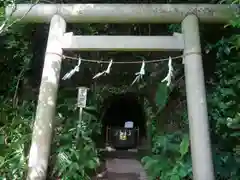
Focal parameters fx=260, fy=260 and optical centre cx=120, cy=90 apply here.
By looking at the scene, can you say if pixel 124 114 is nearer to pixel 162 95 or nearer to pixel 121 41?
pixel 162 95

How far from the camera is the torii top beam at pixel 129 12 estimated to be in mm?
4531

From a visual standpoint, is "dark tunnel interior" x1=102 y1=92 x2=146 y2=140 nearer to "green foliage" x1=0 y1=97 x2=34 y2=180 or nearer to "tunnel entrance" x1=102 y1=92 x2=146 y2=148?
"tunnel entrance" x1=102 y1=92 x2=146 y2=148

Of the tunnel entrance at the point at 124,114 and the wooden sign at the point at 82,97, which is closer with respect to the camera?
the wooden sign at the point at 82,97

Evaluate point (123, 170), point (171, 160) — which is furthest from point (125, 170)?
point (171, 160)

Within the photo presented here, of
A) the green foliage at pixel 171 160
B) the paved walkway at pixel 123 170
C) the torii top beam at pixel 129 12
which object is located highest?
the torii top beam at pixel 129 12

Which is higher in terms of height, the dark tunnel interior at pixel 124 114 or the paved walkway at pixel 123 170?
the dark tunnel interior at pixel 124 114

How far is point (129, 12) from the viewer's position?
4559 millimetres

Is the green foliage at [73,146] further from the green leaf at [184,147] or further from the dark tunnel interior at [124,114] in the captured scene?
the dark tunnel interior at [124,114]

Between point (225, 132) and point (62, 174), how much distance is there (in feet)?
9.75

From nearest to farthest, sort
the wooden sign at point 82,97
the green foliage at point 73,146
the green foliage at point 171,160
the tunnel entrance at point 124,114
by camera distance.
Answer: the green foliage at point 171,160
the green foliage at point 73,146
the wooden sign at point 82,97
the tunnel entrance at point 124,114

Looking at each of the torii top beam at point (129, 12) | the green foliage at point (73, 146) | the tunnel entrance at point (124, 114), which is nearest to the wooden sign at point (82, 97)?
the green foliage at point (73, 146)

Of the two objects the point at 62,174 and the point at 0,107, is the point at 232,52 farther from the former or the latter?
the point at 0,107

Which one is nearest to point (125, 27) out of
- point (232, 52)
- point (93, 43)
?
point (93, 43)

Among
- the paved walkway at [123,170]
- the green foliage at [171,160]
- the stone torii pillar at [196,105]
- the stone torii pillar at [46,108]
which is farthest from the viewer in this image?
the paved walkway at [123,170]
